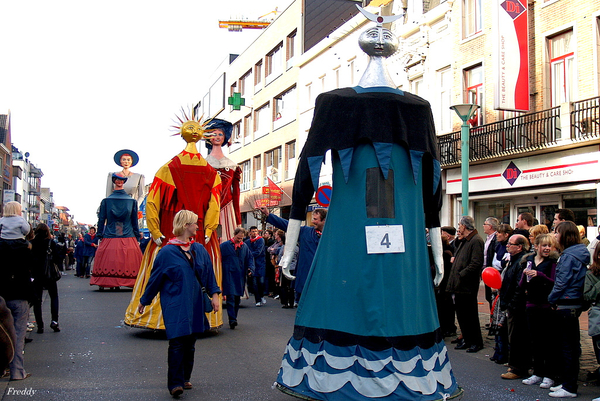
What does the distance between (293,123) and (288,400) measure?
106 ft

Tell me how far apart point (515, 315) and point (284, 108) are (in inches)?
1317

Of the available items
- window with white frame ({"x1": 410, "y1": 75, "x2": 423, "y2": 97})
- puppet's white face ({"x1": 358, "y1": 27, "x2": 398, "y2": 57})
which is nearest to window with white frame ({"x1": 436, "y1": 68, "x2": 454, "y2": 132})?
window with white frame ({"x1": 410, "y1": 75, "x2": 423, "y2": 97})

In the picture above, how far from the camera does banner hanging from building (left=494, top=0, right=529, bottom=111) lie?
61.2ft

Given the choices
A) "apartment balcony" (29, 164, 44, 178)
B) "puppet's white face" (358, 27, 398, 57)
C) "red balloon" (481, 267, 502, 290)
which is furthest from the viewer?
"apartment balcony" (29, 164, 44, 178)

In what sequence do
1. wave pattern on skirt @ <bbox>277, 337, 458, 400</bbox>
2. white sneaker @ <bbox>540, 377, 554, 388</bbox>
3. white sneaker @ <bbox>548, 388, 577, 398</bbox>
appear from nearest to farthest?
wave pattern on skirt @ <bbox>277, 337, 458, 400</bbox>, white sneaker @ <bbox>548, 388, 577, 398</bbox>, white sneaker @ <bbox>540, 377, 554, 388</bbox>

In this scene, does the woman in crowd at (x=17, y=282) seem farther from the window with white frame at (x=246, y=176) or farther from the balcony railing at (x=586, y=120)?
the window with white frame at (x=246, y=176)

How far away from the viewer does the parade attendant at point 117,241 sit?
1566cm

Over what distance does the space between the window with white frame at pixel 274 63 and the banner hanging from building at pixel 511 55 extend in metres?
22.2

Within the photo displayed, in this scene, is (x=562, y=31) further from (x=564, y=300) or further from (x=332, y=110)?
(x=332, y=110)

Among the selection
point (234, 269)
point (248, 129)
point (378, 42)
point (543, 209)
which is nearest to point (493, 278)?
point (378, 42)


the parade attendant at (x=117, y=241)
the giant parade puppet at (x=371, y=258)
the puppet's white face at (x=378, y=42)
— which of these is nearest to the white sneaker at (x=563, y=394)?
the giant parade puppet at (x=371, y=258)

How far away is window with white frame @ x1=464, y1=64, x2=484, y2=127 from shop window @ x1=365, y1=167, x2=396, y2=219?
16826 mm

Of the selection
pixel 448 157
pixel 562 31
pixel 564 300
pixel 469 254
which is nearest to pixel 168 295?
pixel 564 300

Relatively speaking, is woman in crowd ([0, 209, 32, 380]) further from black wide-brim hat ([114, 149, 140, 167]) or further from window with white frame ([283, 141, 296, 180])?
window with white frame ([283, 141, 296, 180])
